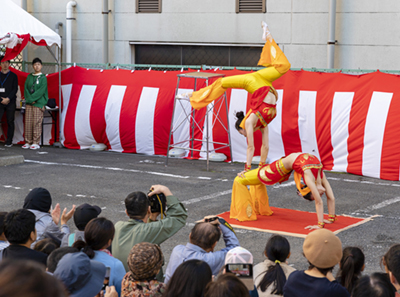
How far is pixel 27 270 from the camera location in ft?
5.23

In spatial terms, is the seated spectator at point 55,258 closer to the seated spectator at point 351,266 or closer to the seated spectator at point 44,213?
the seated spectator at point 44,213

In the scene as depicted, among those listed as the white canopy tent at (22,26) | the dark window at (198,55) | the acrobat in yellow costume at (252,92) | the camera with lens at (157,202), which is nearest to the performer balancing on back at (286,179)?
the acrobat in yellow costume at (252,92)

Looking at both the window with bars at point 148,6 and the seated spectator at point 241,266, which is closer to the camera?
the seated spectator at point 241,266

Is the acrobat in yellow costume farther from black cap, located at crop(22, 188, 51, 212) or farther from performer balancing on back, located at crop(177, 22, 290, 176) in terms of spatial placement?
black cap, located at crop(22, 188, 51, 212)

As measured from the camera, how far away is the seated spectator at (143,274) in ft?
11.3

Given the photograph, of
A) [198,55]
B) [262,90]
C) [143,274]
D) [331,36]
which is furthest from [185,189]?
[198,55]

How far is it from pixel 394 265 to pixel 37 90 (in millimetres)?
12047

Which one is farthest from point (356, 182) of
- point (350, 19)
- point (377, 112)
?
point (350, 19)

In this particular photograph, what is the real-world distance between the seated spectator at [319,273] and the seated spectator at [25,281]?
2082 mm

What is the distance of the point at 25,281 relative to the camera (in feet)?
5.11

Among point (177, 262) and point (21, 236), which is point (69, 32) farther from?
point (177, 262)

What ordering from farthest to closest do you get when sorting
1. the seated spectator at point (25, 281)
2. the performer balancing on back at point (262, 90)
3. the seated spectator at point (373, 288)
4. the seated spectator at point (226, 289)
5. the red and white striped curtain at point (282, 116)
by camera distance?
the red and white striped curtain at point (282, 116), the performer balancing on back at point (262, 90), the seated spectator at point (373, 288), the seated spectator at point (226, 289), the seated spectator at point (25, 281)

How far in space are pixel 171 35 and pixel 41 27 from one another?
3.98 meters

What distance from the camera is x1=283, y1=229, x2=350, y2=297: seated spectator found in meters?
3.36
